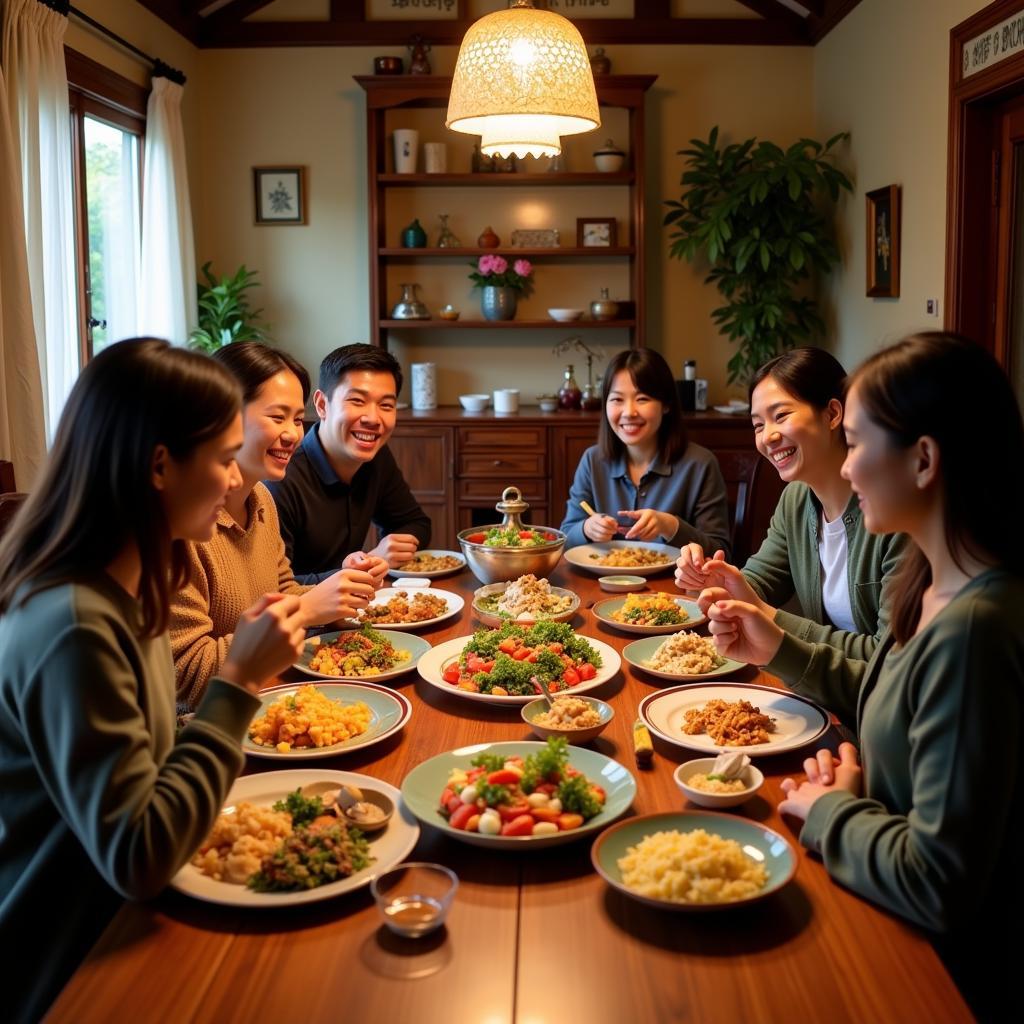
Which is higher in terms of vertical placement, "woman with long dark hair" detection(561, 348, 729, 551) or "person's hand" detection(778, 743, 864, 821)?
"woman with long dark hair" detection(561, 348, 729, 551)

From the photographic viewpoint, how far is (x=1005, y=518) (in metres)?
1.27

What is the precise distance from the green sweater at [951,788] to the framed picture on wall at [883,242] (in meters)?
3.62

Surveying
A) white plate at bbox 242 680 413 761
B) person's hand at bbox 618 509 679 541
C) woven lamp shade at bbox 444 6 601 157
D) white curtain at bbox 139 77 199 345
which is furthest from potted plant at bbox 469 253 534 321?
white plate at bbox 242 680 413 761

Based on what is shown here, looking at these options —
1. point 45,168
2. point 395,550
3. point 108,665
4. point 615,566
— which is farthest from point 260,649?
point 45,168

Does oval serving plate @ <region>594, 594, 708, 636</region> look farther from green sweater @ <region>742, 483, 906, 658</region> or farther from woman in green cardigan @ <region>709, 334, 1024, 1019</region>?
woman in green cardigan @ <region>709, 334, 1024, 1019</region>

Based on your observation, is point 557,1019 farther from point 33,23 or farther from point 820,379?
point 33,23

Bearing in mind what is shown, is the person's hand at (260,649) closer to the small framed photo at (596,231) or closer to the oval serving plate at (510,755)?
the oval serving plate at (510,755)

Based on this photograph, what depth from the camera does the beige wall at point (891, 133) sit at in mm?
4160

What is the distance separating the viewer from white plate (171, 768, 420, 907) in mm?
1233

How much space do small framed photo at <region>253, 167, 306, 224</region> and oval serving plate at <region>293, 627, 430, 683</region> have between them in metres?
4.15

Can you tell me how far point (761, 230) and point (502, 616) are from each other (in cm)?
345

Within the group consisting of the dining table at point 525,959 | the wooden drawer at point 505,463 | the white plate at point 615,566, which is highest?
the wooden drawer at point 505,463

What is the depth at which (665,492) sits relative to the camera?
136 inches

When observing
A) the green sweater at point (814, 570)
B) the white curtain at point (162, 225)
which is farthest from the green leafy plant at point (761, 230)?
the green sweater at point (814, 570)
